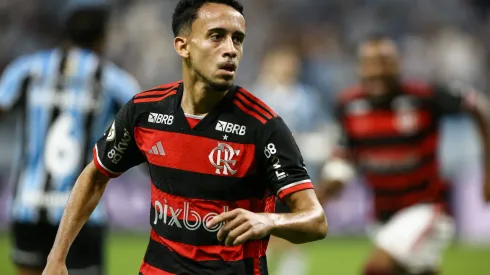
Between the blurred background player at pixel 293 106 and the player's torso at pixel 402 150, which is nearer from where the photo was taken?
the player's torso at pixel 402 150

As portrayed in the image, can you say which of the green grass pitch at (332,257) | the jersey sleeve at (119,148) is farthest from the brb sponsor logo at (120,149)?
the green grass pitch at (332,257)

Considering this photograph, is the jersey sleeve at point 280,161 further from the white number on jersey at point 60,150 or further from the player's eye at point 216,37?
the white number on jersey at point 60,150

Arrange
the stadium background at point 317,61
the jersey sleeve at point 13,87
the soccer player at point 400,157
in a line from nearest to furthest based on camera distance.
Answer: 1. the jersey sleeve at point 13,87
2. the soccer player at point 400,157
3. the stadium background at point 317,61

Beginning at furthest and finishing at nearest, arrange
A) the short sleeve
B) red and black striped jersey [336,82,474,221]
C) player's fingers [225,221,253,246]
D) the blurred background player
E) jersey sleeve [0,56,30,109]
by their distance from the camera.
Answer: the blurred background player, the short sleeve, red and black striped jersey [336,82,474,221], jersey sleeve [0,56,30,109], player's fingers [225,221,253,246]

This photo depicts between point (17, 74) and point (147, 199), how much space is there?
7.24m

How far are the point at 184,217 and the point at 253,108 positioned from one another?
0.56 meters

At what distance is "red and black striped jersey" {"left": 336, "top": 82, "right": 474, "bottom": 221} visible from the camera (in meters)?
6.81

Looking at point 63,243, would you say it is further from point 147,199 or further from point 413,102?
point 147,199

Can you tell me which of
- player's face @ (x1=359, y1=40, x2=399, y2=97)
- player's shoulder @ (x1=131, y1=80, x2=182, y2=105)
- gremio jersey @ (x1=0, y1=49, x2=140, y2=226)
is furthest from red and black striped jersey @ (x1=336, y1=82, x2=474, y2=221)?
player's shoulder @ (x1=131, y1=80, x2=182, y2=105)

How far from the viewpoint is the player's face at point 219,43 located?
378 centimetres

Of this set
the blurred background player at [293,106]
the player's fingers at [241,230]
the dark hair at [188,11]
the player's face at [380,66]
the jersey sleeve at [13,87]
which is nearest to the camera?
the player's fingers at [241,230]

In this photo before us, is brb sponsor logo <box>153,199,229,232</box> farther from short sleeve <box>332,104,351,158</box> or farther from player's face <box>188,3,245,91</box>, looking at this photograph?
short sleeve <box>332,104,351,158</box>

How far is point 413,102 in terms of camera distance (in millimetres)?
6891

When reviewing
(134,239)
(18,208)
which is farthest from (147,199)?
(18,208)
